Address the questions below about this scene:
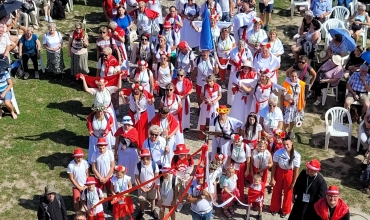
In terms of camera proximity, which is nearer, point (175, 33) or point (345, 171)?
point (345, 171)

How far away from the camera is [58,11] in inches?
758

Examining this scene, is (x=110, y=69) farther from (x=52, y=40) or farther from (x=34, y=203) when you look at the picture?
(x=34, y=203)

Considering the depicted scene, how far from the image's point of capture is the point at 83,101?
15398 mm

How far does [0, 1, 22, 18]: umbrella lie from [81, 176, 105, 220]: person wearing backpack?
7.48m

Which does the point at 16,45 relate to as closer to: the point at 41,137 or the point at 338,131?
the point at 41,137

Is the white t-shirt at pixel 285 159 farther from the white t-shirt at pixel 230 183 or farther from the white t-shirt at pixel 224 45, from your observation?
the white t-shirt at pixel 224 45

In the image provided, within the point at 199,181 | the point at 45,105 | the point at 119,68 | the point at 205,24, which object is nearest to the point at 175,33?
the point at 205,24

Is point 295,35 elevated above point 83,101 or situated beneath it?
elevated above

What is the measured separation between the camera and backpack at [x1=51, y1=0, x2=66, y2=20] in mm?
19141

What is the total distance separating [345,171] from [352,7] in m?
7.51

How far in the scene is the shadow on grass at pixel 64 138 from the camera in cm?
1375

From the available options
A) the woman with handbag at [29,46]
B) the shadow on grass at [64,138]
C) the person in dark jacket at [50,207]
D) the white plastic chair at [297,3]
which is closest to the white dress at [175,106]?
the shadow on grass at [64,138]

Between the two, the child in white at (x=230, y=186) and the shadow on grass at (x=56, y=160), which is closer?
the child in white at (x=230, y=186)

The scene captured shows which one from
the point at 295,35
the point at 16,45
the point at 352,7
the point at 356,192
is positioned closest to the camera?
the point at 356,192
